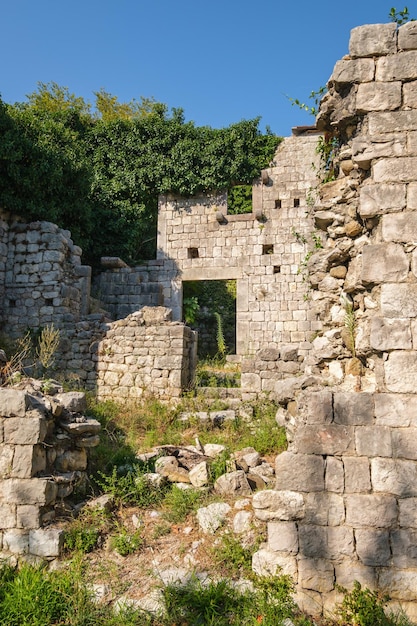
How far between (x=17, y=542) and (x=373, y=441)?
3001mm

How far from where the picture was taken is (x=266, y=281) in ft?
48.5

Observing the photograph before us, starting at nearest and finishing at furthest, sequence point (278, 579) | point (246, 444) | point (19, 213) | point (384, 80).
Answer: point (278, 579), point (384, 80), point (246, 444), point (19, 213)

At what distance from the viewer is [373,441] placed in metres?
3.46

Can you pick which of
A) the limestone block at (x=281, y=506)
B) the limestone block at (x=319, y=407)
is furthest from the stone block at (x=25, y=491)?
the limestone block at (x=319, y=407)

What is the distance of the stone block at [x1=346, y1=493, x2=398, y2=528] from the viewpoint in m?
3.38

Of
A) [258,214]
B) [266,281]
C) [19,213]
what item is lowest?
[266,281]

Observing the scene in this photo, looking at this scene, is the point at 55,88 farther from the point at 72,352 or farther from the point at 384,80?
the point at 384,80

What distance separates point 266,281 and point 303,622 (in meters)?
12.1

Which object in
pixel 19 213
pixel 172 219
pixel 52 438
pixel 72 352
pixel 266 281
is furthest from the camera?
pixel 172 219

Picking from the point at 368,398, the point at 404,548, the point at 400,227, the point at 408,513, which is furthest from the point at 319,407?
the point at 400,227

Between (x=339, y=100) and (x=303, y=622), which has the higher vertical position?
(x=339, y=100)

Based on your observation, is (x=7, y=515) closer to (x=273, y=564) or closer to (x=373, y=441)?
(x=273, y=564)

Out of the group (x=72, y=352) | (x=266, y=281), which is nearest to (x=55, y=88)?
(x=266, y=281)

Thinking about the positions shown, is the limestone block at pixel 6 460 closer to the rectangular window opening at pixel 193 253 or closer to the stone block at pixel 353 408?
the stone block at pixel 353 408
